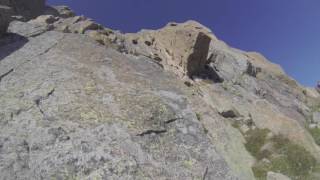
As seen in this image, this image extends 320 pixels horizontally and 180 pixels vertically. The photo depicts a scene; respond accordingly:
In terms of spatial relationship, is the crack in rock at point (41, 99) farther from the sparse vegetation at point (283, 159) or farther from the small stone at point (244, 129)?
the small stone at point (244, 129)

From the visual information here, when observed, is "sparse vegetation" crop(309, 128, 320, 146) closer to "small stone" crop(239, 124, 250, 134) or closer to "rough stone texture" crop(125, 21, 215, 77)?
"small stone" crop(239, 124, 250, 134)

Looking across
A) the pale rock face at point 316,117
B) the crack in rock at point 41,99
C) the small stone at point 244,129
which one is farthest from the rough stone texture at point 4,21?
the pale rock face at point 316,117

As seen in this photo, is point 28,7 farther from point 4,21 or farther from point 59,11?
point 4,21

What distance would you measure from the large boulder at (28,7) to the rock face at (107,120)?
3288 cm

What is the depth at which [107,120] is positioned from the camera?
67.5ft

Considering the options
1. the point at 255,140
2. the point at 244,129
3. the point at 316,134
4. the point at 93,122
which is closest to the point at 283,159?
the point at 255,140

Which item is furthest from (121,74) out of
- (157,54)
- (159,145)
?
(157,54)

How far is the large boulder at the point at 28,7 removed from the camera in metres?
62.7

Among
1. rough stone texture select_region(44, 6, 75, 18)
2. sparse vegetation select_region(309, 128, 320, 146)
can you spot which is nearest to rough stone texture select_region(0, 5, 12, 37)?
sparse vegetation select_region(309, 128, 320, 146)

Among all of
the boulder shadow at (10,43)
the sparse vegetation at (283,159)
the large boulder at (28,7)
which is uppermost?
the large boulder at (28,7)

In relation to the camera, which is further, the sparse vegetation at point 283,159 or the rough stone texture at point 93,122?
the sparse vegetation at point 283,159

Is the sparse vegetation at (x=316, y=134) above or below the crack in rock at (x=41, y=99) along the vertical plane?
below

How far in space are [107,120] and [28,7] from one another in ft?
175

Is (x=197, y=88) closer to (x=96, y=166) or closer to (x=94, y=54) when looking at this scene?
(x=94, y=54)
